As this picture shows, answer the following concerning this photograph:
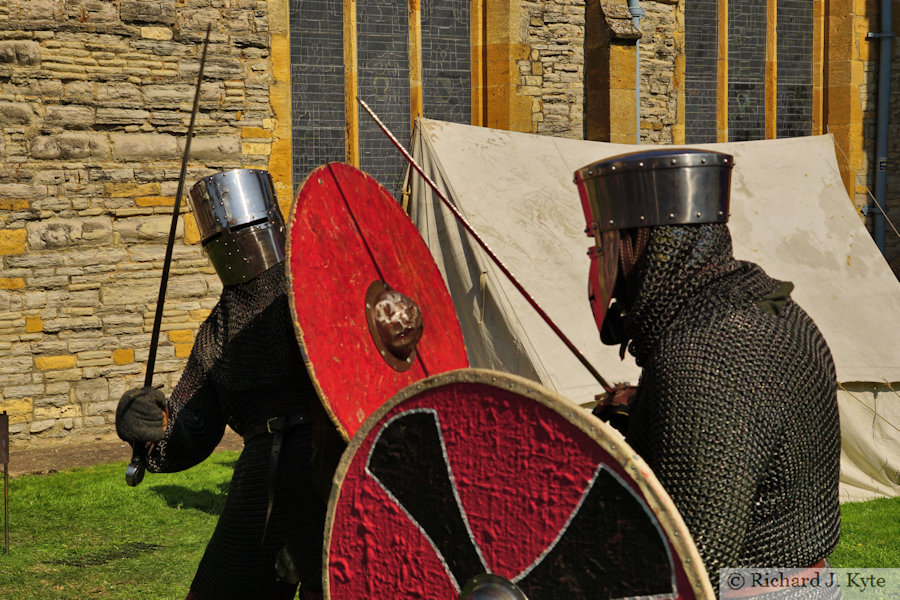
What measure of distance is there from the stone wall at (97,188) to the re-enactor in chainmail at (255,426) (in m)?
4.70

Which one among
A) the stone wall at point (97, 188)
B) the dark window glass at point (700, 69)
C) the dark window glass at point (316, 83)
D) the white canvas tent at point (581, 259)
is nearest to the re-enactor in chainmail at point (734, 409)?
the white canvas tent at point (581, 259)

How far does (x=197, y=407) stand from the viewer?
2.79 m

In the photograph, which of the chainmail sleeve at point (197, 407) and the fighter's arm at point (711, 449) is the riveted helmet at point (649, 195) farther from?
the chainmail sleeve at point (197, 407)

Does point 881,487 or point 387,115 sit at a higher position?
point 387,115

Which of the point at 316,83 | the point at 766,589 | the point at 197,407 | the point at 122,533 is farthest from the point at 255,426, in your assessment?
the point at 316,83

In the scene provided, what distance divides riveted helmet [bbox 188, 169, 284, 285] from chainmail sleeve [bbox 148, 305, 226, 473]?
19 centimetres

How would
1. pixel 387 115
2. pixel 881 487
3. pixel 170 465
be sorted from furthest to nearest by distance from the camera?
pixel 387 115 < pixel 881 487 < pixel 170 465

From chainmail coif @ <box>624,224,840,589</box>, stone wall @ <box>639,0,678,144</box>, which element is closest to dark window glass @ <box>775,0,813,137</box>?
stone wall @ <box>639,0,678,144</box>

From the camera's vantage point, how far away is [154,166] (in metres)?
7.37

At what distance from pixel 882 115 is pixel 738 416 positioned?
32.9ft

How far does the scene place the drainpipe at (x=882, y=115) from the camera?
10.2 meters

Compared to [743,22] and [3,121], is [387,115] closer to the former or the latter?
[3,121]

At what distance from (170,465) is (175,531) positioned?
222cm

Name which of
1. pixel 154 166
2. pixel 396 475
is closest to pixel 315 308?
pixel 396 475
